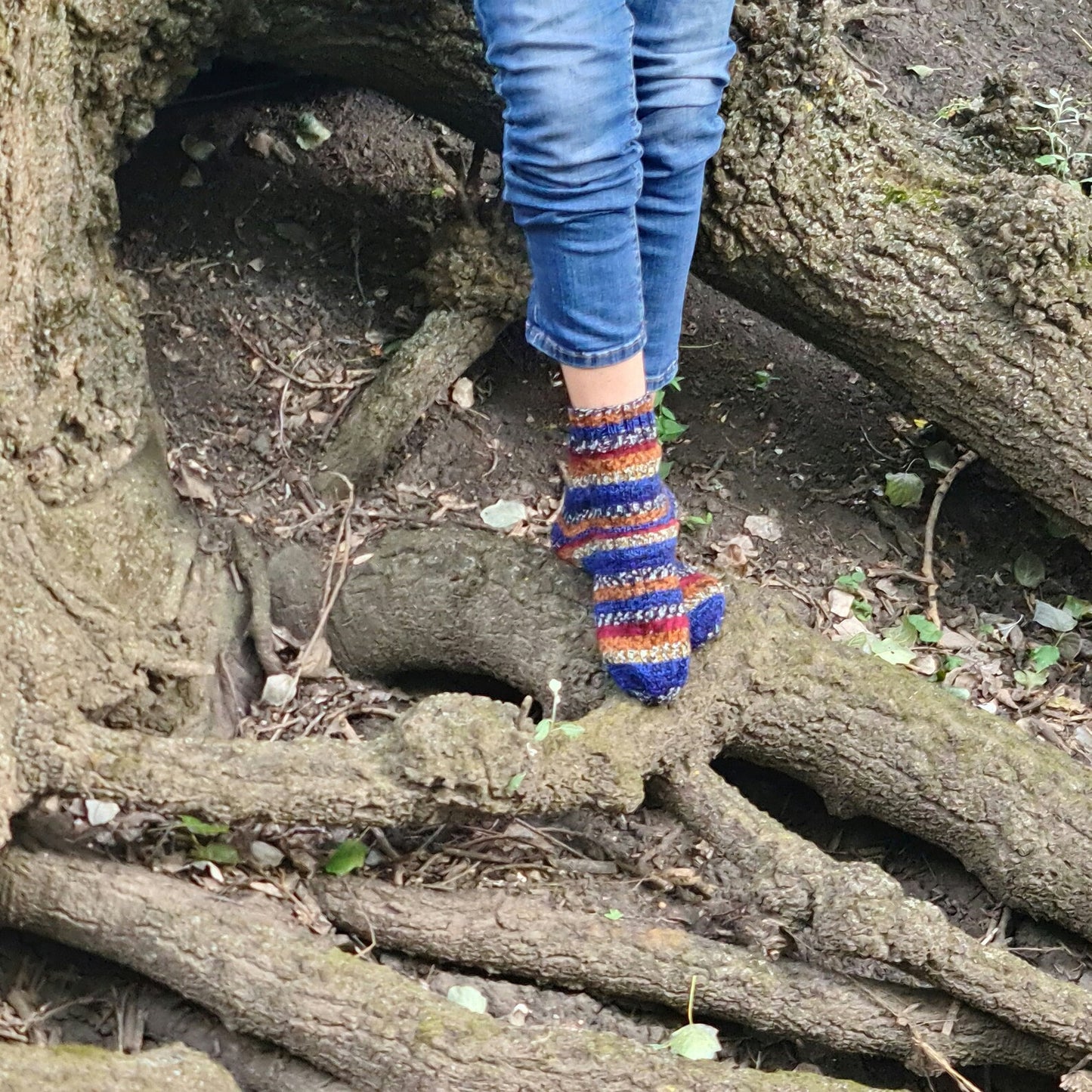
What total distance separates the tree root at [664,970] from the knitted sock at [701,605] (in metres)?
0.54

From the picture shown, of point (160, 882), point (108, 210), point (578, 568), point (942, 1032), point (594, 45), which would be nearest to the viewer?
point (594, 45)

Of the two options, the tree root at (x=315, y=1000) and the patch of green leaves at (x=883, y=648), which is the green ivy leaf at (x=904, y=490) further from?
the tree root at (x=315, y=1000)

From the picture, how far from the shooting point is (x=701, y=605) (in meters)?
2.09

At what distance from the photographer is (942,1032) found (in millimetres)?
1954

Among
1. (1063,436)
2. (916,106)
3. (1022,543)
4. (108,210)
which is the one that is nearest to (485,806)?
(108,210)

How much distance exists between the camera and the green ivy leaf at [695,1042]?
6.11ft

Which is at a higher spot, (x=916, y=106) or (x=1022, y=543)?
(x=916, y=106)

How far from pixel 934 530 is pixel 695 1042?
1555 millimetres

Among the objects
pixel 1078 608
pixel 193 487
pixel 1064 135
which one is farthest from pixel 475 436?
pixel 1064 135

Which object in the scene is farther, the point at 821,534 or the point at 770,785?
the point at 821,534

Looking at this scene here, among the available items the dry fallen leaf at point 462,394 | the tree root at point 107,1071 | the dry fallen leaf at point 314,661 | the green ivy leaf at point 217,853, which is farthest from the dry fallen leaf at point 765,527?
the tree root at point 107,1071

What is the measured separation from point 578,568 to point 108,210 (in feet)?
3.77

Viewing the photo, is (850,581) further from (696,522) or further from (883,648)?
(696,522)

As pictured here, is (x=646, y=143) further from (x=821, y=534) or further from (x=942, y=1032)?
(x=942, y=1032)
